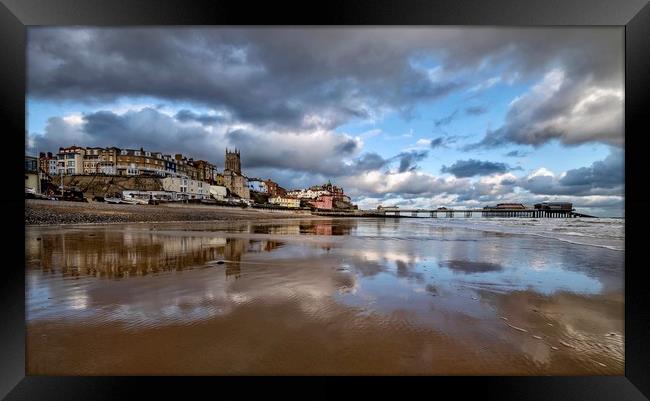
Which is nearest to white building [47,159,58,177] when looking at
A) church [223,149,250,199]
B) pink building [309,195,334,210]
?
church [223,149,250,199]

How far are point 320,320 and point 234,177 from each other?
54.6 m

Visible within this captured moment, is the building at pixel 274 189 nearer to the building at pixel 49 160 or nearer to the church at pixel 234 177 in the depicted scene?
the church at pixel 234 177

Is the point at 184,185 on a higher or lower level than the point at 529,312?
higher

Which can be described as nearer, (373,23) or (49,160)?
(373,23)

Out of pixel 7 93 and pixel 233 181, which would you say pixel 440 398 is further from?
pixel 233 181

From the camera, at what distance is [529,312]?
270 centimetres

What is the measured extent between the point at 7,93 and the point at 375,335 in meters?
3.73

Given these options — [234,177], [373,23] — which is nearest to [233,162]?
[234,177]

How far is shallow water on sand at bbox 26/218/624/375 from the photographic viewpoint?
1.92 meters

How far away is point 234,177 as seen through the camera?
53156 mm

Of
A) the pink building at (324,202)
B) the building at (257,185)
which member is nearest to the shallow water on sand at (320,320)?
the pink building at (324,202)

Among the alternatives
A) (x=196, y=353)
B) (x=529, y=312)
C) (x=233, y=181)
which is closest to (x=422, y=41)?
(x=529, y=312)

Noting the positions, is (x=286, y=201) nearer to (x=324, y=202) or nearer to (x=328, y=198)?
(x=324, y=202)

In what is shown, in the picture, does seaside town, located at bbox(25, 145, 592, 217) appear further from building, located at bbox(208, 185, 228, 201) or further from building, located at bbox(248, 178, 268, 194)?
building, located at bbox(248, 178, 268, 194)
